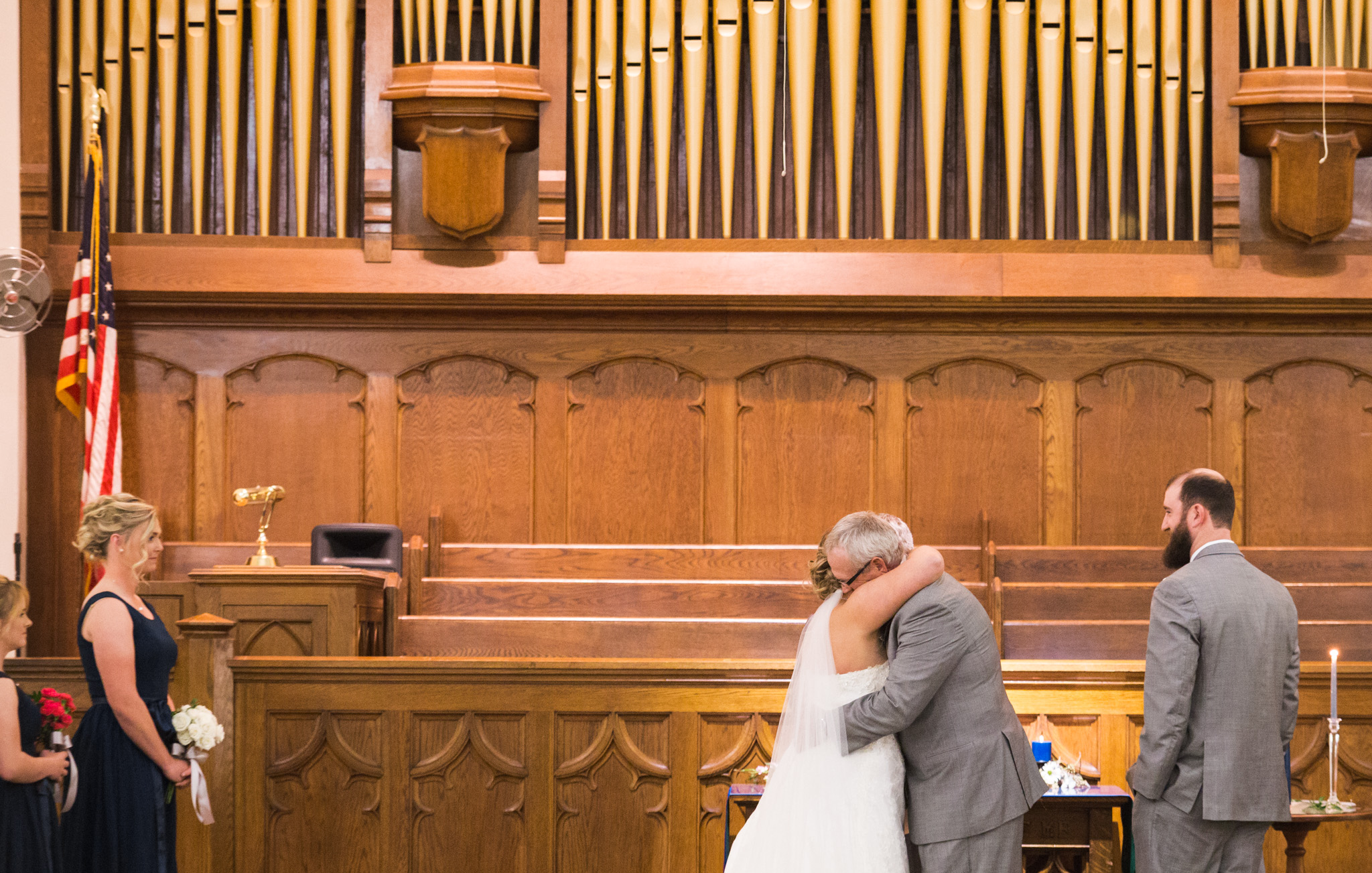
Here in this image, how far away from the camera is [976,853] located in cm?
363

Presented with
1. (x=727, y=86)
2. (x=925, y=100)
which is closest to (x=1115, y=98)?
(x=925, y=100)

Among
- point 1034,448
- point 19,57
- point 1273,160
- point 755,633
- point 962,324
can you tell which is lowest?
point 755,633

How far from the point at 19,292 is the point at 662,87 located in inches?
133

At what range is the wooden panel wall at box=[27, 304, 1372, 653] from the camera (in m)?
7.25

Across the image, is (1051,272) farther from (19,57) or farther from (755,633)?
(19,57)

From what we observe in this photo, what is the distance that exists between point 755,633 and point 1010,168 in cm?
288

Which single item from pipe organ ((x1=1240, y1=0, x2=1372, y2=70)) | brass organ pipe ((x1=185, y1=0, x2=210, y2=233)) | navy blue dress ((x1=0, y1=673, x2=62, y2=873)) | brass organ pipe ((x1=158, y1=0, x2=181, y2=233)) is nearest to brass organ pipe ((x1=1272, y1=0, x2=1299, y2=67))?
pipe organ ((x1=1240, y1=0, x2=1372, y2=70))

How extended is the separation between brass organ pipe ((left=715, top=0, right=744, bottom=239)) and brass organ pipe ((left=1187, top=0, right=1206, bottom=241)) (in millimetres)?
2390

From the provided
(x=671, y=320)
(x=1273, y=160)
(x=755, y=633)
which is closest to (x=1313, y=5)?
(x=1273, y=160)

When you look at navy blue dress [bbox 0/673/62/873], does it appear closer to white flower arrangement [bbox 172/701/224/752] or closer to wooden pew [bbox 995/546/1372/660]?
white flower arrangement [bbox 172/701/224/752]

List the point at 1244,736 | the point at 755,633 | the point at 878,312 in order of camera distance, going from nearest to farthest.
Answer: the point at 1244,736
the point at 755,633
the point at 878,312

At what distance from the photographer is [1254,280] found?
689 cm

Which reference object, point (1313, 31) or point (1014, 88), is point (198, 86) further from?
point (1313, 31)

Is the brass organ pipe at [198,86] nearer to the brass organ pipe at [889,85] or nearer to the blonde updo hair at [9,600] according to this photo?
the brass organ pipe at [889,85]
